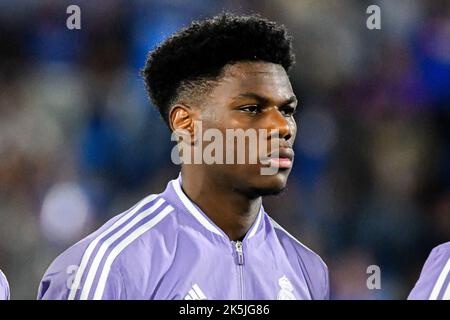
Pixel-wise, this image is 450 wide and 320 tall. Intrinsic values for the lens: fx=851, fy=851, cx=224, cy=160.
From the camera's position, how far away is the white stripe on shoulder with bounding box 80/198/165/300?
8.38 ft

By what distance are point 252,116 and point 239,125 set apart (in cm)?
5

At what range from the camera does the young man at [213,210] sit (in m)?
2.62

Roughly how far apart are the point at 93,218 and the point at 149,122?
1.62 feet

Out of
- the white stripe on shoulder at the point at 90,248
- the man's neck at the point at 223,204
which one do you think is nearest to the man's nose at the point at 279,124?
the man's neck at the point at 223,204

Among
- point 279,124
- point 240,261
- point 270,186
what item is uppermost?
point 279,124

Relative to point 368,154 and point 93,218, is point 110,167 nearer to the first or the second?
point 93,218

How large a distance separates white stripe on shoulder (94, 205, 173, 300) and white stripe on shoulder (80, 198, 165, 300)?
0.09ft

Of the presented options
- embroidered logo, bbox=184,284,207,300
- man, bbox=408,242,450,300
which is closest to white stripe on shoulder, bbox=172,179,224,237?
embroidered logo, bbox=184,284,207,300

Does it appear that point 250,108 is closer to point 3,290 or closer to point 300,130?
point 3,290

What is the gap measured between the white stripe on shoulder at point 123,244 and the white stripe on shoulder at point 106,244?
0.03 metres

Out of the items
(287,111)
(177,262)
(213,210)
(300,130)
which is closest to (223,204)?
(213,210)

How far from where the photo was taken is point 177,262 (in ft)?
8.75

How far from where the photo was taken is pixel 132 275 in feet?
8.43

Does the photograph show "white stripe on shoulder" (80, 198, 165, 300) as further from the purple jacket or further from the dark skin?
the dark skin
